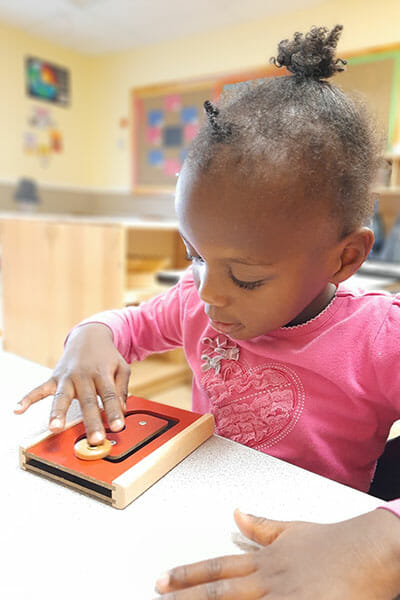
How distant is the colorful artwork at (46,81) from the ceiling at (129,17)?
0.74 ft

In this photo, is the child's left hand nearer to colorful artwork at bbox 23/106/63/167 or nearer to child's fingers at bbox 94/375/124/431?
child's fingers at bbox 94/375/124/431

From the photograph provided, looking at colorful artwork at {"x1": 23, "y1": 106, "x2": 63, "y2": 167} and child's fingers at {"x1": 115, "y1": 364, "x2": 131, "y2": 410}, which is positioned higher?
colorful artwork at {"x1": 23, "y1": 106, "x2": 63, "y2": 167}

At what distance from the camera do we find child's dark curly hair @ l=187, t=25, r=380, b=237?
1.63ft

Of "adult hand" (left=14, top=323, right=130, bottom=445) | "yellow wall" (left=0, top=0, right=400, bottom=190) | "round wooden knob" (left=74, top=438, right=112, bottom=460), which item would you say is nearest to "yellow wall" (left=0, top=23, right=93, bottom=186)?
"yellow wall" (left=0, top=0, right=400, bottom=190)

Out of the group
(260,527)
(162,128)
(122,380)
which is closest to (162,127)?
(162,128)

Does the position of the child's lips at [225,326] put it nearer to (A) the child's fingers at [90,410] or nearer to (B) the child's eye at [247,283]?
(B) the child's eye at [247,283]

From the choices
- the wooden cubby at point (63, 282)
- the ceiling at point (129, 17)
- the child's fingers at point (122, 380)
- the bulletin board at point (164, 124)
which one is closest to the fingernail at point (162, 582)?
the child's fingers at point (122, 380)

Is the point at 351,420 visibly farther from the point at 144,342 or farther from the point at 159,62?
the point at 159,62

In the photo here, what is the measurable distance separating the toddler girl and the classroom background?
→ 51.6 inches

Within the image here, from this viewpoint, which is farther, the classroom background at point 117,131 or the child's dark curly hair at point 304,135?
the classroom background at point 117,131

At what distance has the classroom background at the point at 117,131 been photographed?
2.42m

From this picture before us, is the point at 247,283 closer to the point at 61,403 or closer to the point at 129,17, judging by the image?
the point at 61,403

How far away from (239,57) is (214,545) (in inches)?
151

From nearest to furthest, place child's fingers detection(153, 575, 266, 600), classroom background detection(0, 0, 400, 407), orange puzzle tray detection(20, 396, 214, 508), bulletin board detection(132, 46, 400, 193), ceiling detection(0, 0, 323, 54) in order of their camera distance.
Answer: child's fingers detection(153, 575, 266, 600), orange puzzle tray detection(20, 396, 214, 508), classroom background detection(0, 0, 400, 407), ceiling detection(0, 0, 323, 54), bulletin board detection(132, 46, 400, 193)
